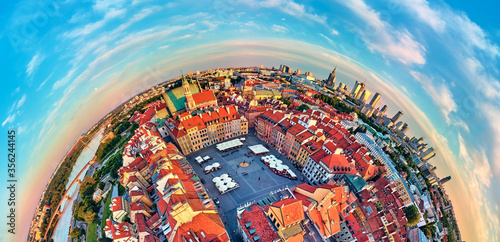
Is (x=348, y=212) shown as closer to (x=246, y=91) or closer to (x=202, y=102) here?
(x=202, y=102)

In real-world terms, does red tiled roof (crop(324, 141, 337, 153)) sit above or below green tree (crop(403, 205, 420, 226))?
above

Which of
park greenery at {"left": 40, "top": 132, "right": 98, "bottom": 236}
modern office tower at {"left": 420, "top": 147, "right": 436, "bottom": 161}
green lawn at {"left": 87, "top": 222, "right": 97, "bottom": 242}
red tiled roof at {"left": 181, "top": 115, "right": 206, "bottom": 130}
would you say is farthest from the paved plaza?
modern office tower at {"left": 420, "top": 147, "right": 436, "bottom": 161}

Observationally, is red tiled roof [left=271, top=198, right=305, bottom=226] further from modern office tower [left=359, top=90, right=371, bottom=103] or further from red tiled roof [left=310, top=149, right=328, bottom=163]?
modern office tower [left=359, top=90, right=371, bottom=103]

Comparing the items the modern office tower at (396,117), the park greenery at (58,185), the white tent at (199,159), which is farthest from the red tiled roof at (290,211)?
the modern office tower at (396,117)

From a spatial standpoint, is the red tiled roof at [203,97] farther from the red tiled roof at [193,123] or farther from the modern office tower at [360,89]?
the modern office tower at [360,89]

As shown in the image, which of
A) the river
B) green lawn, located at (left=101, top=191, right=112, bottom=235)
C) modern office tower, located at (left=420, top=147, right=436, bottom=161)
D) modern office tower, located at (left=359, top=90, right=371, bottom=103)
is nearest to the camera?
green lawn, located at (left=101, top=191, right=112, bottom=235)

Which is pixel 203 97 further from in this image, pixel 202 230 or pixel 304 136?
pixel 202 230

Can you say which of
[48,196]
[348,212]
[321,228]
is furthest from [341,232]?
[48,196]
